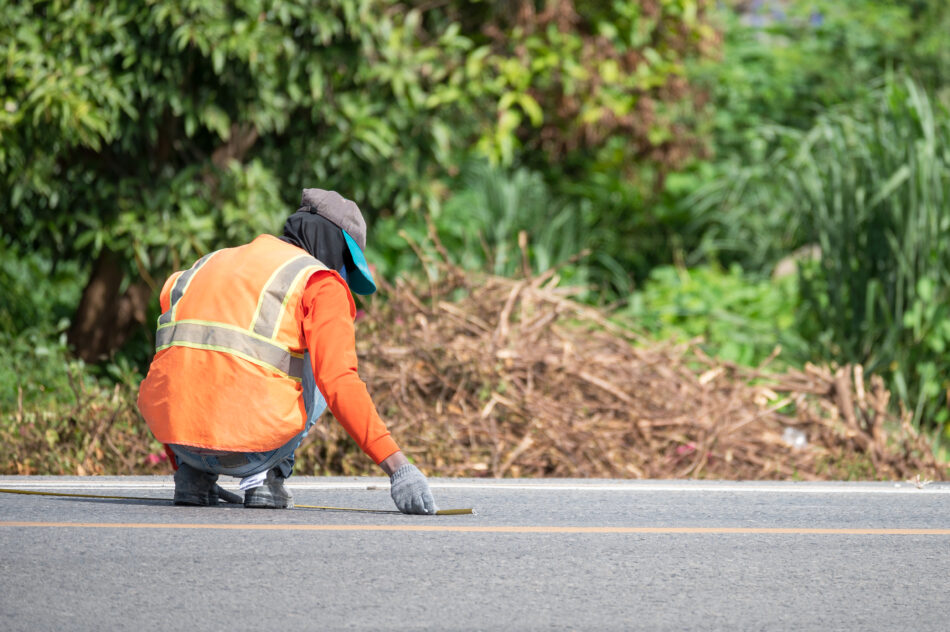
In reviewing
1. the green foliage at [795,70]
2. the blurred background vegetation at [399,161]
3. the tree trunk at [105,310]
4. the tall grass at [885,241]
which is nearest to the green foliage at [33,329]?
the blurred background vegetation at [399,161]

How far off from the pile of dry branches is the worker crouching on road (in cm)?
230

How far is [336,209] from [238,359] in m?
0.70

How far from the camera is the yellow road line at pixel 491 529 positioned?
4723mm

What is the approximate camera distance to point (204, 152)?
9914mm

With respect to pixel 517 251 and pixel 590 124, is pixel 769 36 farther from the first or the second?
pixel 517 251

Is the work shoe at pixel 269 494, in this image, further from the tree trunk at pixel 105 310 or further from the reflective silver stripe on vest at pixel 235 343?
the tree trunk at pixel 105 310

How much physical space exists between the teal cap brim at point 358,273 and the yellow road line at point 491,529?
2.98 feet

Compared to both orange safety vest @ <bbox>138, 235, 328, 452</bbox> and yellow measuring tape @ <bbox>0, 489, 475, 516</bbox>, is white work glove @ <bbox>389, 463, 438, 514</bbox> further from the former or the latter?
orange safety vest @ <bbox>138, 235, 328, 452</bbox>

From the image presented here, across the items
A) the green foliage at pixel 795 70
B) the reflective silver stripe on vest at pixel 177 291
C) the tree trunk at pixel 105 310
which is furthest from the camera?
the green foliage at pixel 795 70

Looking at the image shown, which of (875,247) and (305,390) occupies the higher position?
(305,390)

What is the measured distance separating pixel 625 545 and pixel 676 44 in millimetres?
7685

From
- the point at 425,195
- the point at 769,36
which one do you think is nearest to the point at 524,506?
the point at 425,195

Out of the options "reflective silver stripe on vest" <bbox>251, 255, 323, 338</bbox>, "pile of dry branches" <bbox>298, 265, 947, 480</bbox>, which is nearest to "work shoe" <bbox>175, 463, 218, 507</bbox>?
"reflective silver stripe on vest" <bbox>251, 255, 323, 338</bbox>

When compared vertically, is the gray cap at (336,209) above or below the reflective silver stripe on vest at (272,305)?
above
